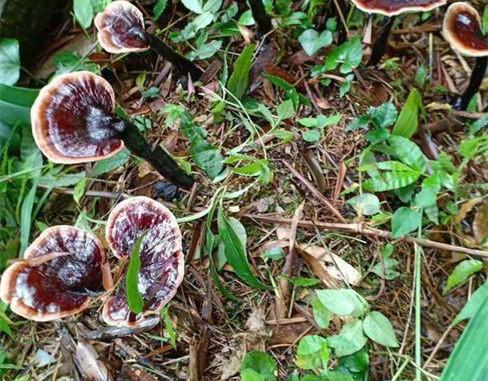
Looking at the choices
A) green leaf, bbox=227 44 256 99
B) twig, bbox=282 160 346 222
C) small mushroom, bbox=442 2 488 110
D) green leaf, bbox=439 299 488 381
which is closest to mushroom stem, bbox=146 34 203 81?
green leaf, bbox=227 44 256 99

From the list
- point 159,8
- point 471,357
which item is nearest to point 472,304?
point 471,357

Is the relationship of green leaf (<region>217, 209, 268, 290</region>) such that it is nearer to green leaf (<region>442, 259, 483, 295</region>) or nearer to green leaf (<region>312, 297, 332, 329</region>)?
green leaf (<region>312, 297, 332, 329</region>)

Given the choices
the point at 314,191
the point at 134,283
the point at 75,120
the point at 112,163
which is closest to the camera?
the point at 134,283

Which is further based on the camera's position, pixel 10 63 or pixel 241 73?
pixel 10 63

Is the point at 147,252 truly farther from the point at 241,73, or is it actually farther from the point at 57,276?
the point at 241,73

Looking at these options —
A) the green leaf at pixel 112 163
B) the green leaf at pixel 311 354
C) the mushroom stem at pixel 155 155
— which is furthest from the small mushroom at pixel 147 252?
the green leaf at pixel 311 354

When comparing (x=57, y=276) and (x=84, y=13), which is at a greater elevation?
(x=84, y=13)

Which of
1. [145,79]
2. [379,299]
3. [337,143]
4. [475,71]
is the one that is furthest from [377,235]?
[145,79]
